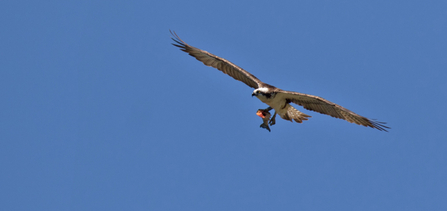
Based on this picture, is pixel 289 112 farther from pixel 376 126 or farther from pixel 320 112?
pixel 376 126

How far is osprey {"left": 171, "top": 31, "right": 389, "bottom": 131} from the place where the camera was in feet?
55.6

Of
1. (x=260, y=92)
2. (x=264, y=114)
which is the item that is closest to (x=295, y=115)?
(x=264, y=114)

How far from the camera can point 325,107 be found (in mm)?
17297

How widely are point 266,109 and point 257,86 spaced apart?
2.78 ft

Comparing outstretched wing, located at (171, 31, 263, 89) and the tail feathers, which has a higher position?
outstretched wing, located at (171, 31, 263, 89)

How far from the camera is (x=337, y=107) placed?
16.8m

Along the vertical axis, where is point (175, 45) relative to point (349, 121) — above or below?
above

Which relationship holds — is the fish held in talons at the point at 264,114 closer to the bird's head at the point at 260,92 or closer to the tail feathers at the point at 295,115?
the tail feathers at the point at 295,115

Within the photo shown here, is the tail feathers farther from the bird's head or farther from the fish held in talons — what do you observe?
the bird's head

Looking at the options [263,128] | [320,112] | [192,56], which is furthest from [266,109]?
[192,56]

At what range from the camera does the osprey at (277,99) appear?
1695 cm

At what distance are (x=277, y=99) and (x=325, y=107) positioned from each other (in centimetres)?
160

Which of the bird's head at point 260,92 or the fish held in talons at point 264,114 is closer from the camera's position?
the bird's head at point 260,92

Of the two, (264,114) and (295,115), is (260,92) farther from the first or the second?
(295,115)
